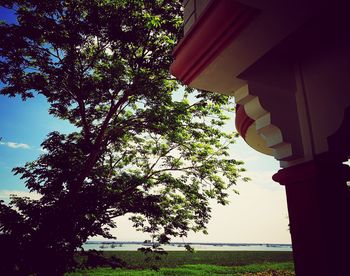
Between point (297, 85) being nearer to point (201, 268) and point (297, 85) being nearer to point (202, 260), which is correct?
point (201, 268)

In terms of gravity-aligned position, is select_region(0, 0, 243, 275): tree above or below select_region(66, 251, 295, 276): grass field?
above

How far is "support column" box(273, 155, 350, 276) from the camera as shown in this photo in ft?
5.56

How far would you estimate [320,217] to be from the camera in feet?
5.74

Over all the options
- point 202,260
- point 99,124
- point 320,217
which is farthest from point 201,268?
point 320,217

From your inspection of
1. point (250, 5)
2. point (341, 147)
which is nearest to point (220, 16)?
point (250, 5)

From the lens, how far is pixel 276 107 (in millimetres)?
2121

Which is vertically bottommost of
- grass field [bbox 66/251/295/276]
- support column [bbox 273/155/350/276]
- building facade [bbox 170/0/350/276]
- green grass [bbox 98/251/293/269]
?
green grass [bbox 98/251/293/269]

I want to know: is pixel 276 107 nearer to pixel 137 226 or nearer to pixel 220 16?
pixel 220 16

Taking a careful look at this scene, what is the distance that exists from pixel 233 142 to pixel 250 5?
9399mm

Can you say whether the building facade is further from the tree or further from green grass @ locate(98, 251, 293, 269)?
green grass @ locate(98, 251, 293, 269)

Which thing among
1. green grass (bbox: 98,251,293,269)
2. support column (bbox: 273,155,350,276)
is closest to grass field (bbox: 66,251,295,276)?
green grass (bbox: 98,251,293,269)

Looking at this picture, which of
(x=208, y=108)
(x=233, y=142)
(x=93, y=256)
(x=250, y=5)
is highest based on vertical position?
(x=208, y=108)

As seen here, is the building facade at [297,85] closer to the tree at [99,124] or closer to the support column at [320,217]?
the support column at [320,217]

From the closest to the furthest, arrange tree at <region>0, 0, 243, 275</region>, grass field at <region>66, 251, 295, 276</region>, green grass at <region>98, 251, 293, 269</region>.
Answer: tree at <region>0, 0, 243, 275</region> < grass field at <region>66, 251, 295, 276</region> < green grass at <region>98, 251, 293, 269</region>
